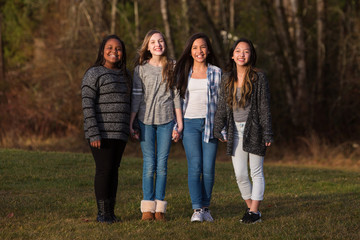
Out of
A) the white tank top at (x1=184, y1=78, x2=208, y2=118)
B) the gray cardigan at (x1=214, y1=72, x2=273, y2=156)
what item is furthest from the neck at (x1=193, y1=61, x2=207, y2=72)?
the gray cardigan at (x1=214, y1=72, x2=273, y2=156)

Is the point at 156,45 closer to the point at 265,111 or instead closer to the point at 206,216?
the point at 265,111

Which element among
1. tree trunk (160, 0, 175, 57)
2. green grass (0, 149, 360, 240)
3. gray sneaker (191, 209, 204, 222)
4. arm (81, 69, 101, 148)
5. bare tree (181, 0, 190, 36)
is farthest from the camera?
bare tree (181, 0, 190, 36)

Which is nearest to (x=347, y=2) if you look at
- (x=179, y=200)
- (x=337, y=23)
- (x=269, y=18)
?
(x=337, y=23)

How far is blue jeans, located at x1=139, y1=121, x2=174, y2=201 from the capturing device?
6941mm

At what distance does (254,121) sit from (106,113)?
1.62 meters

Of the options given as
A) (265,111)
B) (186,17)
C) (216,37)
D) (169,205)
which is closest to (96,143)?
(265,111)

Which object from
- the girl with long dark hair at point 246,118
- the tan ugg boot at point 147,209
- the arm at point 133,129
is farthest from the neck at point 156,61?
the tan ugg boot at point 147,209

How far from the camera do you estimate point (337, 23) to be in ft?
79.0

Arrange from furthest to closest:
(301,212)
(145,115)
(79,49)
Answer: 1. (79,49)
2. (301,212)
3. (145,115)

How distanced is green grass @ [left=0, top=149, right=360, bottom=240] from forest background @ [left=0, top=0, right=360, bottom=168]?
4.20 metres

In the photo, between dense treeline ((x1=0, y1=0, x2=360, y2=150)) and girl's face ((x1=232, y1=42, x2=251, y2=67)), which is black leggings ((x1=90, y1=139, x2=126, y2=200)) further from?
dense treeline ((x1=0, y1=0, x2=360, y2=150))

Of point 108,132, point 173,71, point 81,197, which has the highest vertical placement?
point 173,71

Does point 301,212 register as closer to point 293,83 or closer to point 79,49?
point 293,83

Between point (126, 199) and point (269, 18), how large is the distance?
43.4 ft
